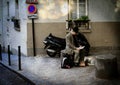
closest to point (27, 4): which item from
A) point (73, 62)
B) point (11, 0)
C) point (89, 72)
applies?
point (11, 0)

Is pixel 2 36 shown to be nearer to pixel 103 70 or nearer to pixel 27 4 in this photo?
pixel 27 4

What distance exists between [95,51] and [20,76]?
22.8 ft

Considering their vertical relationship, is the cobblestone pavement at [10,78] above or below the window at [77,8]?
below

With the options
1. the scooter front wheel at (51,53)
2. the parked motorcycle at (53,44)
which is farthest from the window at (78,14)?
the scooter front wheel at (51,53)

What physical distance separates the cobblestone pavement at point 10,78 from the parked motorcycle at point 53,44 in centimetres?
325

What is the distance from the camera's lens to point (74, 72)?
42.3 feet

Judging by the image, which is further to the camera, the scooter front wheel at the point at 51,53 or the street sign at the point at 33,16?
the street sign at the point at 33,16

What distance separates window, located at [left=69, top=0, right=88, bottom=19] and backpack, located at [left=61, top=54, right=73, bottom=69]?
5.26 metres

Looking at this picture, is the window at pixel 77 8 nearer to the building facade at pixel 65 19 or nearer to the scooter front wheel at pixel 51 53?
the building facade at pixel 65 19

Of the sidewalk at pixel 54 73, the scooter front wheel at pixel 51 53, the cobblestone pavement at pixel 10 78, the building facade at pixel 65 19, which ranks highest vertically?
the building facade at pixel 65 19

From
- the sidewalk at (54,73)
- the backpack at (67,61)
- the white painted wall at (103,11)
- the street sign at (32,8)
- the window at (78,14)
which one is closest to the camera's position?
the sidewalk at (54,73)

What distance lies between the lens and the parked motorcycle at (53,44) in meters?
17.2

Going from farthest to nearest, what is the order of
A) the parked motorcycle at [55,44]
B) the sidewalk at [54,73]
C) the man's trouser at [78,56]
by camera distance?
the parked motorcycle at [55,44]
the man's trouser at [78,56]
the sidewalk at [54,73]

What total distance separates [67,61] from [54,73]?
3.56 ft
